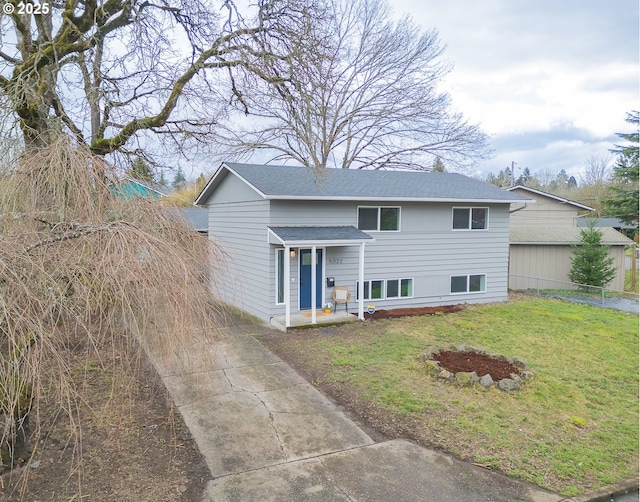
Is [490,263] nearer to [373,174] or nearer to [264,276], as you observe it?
[373,174]

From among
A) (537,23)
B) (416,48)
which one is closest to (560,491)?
(537,23)

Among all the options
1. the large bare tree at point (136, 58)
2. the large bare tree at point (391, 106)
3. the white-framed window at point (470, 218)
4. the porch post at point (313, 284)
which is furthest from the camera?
the large bare tree at point (391, 106)

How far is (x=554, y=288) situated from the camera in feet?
64.1

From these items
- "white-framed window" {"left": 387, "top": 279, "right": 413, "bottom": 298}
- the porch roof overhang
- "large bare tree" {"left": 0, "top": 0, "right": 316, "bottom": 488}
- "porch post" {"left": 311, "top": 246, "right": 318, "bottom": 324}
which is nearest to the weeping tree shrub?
"large bare tree" {"left": 0, "top": 0, "right": 316, "bottom": 488}

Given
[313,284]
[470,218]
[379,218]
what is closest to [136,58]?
[313,284]

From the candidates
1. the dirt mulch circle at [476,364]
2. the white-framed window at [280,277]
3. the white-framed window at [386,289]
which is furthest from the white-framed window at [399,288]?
the dirt mulch circle at [476,364]

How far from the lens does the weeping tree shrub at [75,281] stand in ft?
8.64

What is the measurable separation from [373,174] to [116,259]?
13370mm

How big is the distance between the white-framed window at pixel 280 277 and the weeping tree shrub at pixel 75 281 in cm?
770

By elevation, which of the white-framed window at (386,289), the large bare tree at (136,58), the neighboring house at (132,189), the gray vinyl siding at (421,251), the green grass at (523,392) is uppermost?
the large bare tree at (136,58)

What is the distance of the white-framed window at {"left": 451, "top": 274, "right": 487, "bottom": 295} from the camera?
14477mm

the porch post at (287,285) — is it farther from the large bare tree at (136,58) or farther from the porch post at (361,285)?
the large bare tree at (136,58)

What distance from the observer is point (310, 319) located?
1138 cm

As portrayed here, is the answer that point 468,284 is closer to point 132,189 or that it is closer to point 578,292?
point 578,292
